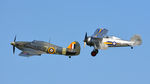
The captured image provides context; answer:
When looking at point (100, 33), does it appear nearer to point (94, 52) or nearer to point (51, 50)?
point (94, 52)

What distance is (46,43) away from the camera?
47.5 m

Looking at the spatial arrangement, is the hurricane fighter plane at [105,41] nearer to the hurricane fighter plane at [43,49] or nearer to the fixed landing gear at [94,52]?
the fixed landing gear at [94,52]

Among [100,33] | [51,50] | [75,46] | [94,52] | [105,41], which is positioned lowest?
[94,52]

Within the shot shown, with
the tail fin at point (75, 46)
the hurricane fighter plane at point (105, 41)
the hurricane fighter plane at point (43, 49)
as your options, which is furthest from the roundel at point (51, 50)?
the hurricane fighter plane at point (105, 41)

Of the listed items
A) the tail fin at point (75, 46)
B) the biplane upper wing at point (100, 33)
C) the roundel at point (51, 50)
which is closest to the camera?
the biplane upper wing at point (100, 33)

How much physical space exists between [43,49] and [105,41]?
8.19 meters

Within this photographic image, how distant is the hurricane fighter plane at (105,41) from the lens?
44844 mm

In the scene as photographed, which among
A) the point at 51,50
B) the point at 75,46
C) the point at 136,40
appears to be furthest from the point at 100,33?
the point at 51,50

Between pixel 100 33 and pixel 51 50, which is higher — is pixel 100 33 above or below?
above

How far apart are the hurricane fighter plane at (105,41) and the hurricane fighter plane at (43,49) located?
240 centimetres

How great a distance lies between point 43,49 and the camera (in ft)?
155

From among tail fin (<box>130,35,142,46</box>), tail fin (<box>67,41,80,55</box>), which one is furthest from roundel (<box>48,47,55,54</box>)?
tail fin (<box>130,35,142,46</box>)

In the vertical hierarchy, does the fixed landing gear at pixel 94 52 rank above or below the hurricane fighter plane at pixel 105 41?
below

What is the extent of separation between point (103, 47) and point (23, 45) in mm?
10906
